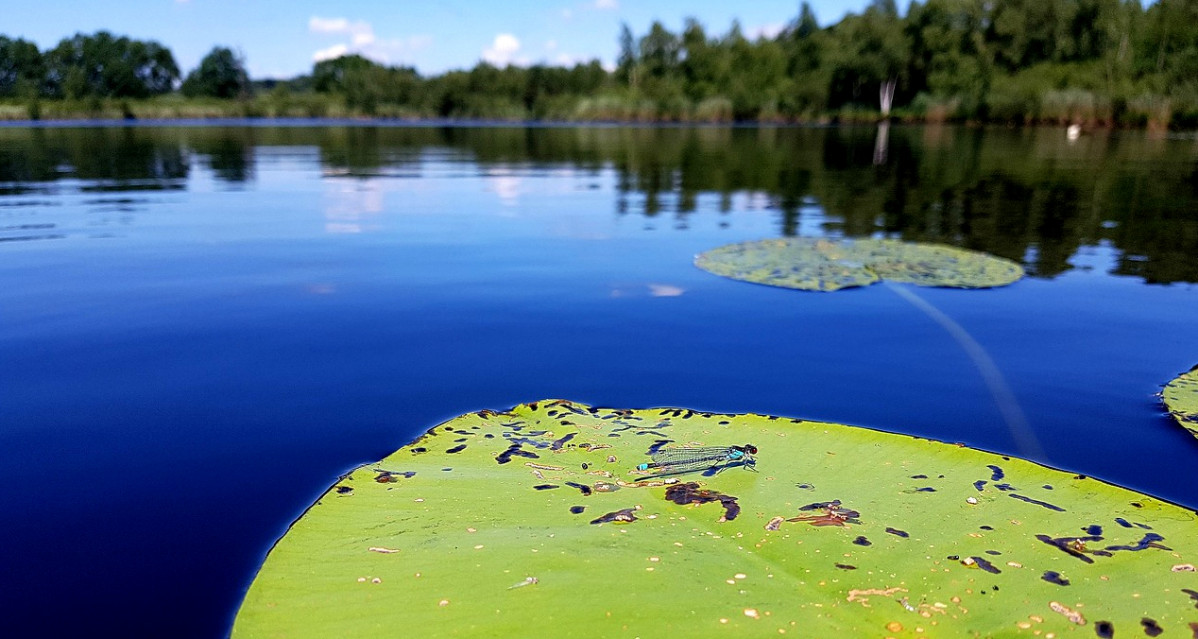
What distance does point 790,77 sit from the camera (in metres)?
72.4

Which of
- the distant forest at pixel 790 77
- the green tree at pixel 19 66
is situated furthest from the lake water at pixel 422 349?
the green tree at pixel 19 66

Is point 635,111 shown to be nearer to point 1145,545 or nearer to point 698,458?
point 698,458

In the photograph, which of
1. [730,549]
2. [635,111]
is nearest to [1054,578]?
[730,549]

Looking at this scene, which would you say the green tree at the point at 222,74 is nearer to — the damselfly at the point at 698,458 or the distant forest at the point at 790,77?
the distant forest at the point at 790,77

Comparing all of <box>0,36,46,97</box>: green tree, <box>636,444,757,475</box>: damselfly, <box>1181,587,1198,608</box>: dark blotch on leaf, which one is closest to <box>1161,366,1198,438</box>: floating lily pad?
<box>1181,587,1198,608</box>: dark blotch on leaf

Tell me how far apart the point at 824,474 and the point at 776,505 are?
14.1 inches

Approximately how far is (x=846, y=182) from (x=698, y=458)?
13.7 m

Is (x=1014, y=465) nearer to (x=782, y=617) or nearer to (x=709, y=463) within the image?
(x=709, y=463)

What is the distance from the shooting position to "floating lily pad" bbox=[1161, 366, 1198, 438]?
321 cm

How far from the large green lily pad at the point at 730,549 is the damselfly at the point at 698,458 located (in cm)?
5

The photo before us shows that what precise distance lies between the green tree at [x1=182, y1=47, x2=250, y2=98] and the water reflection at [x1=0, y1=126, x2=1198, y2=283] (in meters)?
73.1

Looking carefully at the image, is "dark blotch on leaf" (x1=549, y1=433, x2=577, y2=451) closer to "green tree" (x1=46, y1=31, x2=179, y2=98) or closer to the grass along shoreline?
the grass along shoreline

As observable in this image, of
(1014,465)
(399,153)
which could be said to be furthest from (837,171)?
(1014,465)

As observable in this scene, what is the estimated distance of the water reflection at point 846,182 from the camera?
877 centimetres
